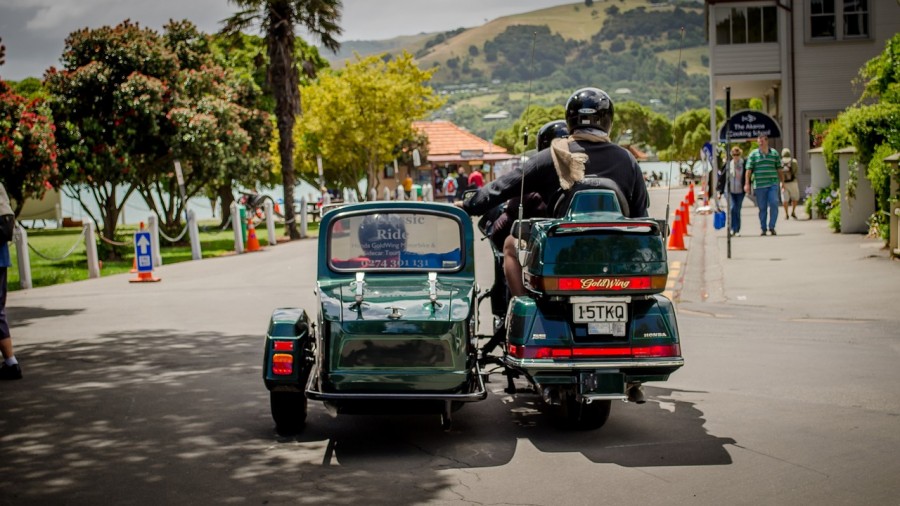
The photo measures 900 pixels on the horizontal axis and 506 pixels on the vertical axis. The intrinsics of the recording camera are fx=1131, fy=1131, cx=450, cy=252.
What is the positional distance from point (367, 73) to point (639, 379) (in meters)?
45.2

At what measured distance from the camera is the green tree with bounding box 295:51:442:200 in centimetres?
4956

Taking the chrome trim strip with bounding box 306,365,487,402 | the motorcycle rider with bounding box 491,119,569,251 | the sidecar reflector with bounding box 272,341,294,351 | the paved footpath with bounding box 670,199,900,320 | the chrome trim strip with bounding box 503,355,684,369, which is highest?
the motorcycle rider with bounding box 491,119,569,251

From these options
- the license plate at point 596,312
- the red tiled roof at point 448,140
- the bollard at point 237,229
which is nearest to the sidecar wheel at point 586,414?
the license plate at point 596,312

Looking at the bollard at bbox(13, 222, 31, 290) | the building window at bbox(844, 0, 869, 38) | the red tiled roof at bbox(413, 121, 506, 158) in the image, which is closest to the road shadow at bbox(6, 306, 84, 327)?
the bollard at bbox(13, 222, 31, 290)

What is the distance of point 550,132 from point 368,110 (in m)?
42.4

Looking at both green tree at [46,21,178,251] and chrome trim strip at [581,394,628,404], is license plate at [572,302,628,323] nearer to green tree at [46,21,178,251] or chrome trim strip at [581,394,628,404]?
chrome trim strip at [581,394,628,404]

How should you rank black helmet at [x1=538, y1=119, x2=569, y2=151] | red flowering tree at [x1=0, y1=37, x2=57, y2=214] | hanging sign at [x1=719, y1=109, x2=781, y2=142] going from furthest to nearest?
1. red flowering tree at [x1=0, y1=37, x2=57, y2=214]
2. hanging sign at [x1=719, y1=109, x2=781, y2=142]
3. black helmet at [x1=538, y1=119, x2=569, y2=151]

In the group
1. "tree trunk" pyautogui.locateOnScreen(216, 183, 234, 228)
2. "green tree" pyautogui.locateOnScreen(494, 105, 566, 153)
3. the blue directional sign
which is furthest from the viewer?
"green tree" pyautogui.locateOnScreen(494, 105, 566, 153)

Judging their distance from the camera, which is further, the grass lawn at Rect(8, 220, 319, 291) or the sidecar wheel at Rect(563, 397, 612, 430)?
the grass lawn at Rect(8, 220, 319, 291)

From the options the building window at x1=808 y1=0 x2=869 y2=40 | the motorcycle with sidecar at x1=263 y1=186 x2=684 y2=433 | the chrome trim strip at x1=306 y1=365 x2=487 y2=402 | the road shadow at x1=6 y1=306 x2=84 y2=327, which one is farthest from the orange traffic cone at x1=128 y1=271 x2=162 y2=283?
the building window at x1=808 y1=0 x2=869 y2=40

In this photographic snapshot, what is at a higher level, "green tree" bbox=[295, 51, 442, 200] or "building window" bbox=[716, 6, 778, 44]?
"building window" bbox=[716, 6, 778, 44]

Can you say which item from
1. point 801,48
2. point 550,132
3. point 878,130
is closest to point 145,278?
point 550,132

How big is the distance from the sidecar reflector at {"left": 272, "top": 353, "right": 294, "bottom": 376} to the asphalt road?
18.0 inches

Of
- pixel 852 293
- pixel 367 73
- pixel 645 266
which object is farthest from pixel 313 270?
A: pixel 367 73
